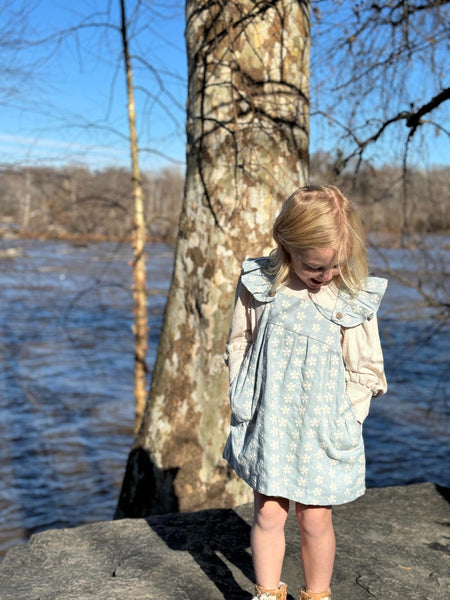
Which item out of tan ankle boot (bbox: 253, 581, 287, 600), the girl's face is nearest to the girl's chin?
the girl's face

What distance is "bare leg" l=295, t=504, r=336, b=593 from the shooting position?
2.21 m

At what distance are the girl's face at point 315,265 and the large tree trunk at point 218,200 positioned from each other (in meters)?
1.59

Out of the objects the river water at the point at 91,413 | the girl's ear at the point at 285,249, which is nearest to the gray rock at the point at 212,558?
the girl's ear at the point at 285,249

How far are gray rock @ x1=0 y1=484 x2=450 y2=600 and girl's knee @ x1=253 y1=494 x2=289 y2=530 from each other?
432 millimetres

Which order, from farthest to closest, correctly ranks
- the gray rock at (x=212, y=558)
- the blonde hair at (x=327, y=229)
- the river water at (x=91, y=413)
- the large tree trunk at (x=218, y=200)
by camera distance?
the river water at (x=91, y=413)
the large tree trunk at (x=218, y=200)
the gray rock at (x=212, y=558)
the blonde hair at (x=327, y=229)

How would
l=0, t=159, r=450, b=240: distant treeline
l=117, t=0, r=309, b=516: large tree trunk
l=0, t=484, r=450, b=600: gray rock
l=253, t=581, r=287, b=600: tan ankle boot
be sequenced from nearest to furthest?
l=253, t=581, r=287, b=600: tan ankle boot, l=0, t=484, r=450, b=600: gray rock, l=117, t=0, r=309, b=516: large tree trunk, l=0, t=159, r=450, b=240: distant treeline

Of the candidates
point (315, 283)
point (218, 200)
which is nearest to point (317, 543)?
point (315, 283)

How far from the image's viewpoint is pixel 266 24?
3.68 meters

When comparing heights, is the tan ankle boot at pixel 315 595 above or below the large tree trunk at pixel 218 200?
below

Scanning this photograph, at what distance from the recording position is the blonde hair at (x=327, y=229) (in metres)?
2.03

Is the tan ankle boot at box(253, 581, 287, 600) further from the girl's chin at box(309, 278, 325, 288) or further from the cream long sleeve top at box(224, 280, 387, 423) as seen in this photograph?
the girl's chin at box(309, 278, 325, 288)

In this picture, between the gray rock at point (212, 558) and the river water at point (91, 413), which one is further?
the river water at point (91, 413)

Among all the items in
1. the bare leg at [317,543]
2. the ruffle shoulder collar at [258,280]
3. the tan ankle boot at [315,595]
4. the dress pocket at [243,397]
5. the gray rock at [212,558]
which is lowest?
the gray rock at [212,558]

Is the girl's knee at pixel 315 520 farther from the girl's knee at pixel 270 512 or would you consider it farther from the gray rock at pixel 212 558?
the gray rock at pixel 212 558
